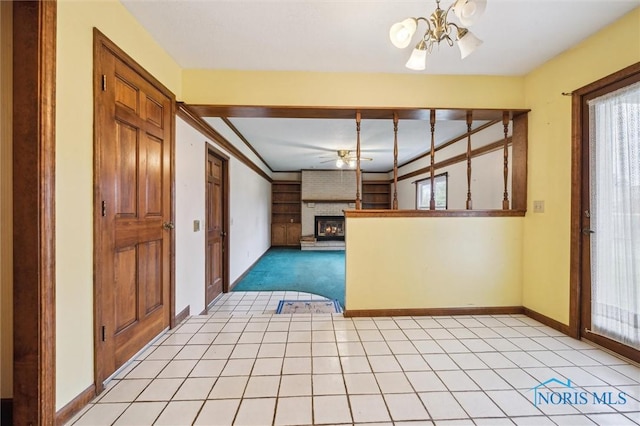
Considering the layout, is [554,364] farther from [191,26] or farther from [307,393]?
[191,26]

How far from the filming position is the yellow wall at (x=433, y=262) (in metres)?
2.83

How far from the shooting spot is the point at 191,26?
2.09 metres

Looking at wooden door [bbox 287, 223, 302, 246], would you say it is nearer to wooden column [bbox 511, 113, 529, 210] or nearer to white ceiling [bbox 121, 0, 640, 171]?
white ceiling [bbox 121, 0, 640, 171]

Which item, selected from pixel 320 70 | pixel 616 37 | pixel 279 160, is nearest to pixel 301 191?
pixel 279 160

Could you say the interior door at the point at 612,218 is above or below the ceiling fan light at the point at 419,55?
below

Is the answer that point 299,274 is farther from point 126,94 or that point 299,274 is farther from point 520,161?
point 126,94

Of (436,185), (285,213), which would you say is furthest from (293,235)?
(436,185)

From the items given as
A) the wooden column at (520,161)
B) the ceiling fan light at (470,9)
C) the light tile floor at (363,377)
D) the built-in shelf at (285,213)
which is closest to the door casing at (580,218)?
the light tile floor at (363,377)

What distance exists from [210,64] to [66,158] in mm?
1694

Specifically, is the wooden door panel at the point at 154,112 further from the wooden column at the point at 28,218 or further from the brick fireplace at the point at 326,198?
the brick fireplace at the point at 326,198

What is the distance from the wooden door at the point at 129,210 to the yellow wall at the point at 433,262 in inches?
68.4

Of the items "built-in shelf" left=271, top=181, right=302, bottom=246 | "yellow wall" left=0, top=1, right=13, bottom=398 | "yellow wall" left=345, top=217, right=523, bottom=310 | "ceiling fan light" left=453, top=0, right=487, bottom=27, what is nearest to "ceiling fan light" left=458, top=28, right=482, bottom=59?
"ceiling fan light" left=453, top=0, right=487, bottom=27

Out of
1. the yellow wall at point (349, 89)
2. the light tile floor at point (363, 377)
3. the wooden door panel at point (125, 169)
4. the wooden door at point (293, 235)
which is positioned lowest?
the light tile floor at point (363, 377)

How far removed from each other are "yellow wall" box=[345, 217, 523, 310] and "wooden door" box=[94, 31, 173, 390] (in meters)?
1.74
